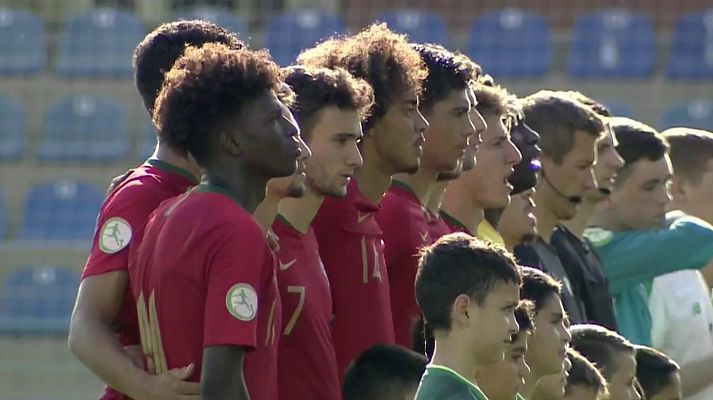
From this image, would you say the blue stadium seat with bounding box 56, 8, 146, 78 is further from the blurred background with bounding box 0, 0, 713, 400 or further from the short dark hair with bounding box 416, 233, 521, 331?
the short dark hair with bounding box 416, 233, 521, 331

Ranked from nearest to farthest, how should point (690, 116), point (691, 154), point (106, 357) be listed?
point (106, 357) → point (691, 154) → point (690, 116)

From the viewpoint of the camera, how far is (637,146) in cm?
523

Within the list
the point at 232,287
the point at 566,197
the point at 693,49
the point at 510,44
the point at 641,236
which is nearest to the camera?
the point at 232,287

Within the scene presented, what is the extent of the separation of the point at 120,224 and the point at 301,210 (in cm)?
44

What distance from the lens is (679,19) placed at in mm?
11930

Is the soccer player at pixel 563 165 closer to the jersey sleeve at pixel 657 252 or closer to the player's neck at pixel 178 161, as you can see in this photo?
the jersey sleeve at pixel 657 252

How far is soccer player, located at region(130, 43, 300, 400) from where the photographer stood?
275cm

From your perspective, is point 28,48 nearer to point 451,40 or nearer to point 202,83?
point 451,40

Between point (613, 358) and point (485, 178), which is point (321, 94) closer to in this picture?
point (485, 178)

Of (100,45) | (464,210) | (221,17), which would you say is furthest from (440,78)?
(100,45)

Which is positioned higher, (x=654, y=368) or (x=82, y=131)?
(x=654, y=368)

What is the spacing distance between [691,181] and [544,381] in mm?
2187

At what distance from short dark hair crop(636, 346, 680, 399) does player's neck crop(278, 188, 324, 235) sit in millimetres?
1484

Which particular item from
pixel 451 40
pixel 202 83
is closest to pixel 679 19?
pixel 451 40
